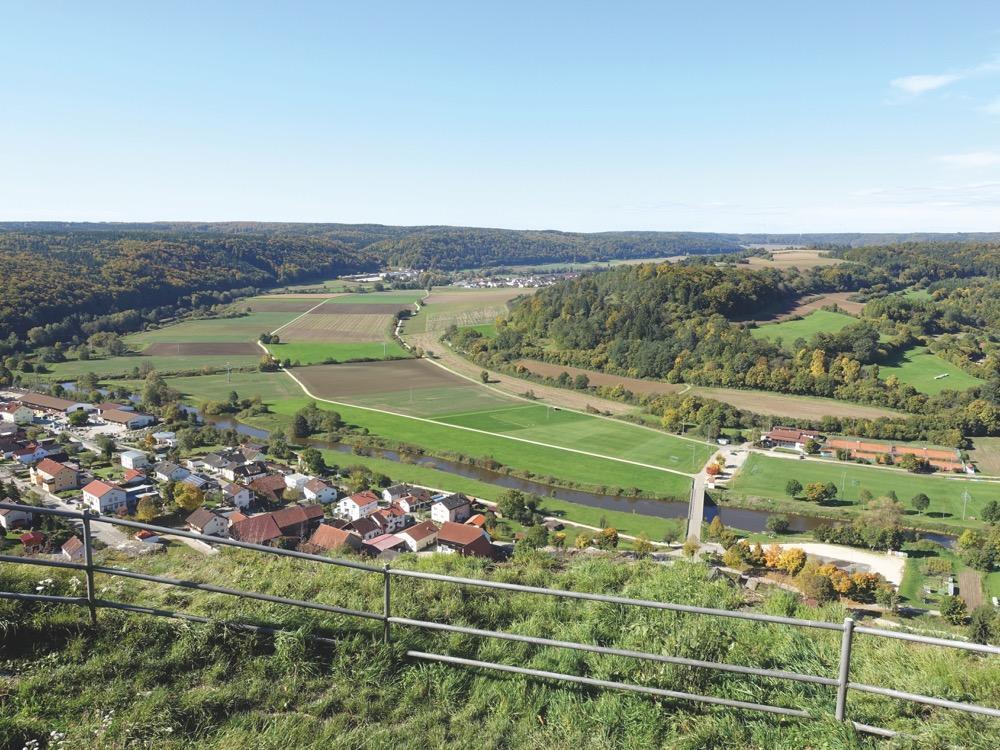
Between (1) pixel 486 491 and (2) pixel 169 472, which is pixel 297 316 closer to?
(2) pixel 169 472

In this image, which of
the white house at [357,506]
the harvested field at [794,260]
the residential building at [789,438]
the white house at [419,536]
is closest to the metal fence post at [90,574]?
the white house at [419,536]

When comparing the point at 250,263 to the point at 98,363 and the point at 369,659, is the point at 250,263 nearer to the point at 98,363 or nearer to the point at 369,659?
the point at 98,363

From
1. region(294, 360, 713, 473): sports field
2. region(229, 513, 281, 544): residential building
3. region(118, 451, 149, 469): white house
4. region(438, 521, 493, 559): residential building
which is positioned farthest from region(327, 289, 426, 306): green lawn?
region(438, 521, 493, 559): residential building

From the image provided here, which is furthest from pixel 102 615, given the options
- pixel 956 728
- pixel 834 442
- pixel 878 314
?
pixel 878 314

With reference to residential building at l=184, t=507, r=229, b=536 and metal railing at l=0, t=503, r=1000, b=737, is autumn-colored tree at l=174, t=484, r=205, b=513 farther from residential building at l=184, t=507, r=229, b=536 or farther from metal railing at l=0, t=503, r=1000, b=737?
metal railing at l=0, t=503, r=1000, b=737

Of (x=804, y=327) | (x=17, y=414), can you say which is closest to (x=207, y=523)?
(x=17, y=414)

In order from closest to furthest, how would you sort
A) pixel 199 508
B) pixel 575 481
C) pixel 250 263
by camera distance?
pixel 199 508
pixel 575 481
pixel 250 263
